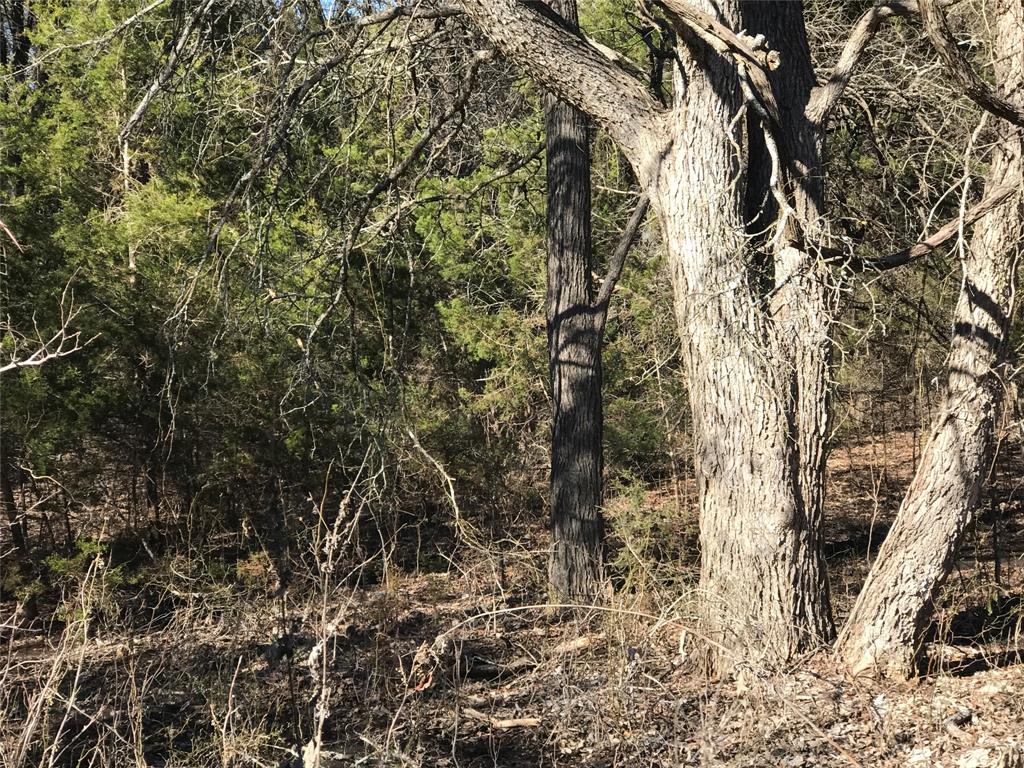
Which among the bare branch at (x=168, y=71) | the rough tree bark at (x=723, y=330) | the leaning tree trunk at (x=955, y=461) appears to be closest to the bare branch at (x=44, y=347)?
the bare branch at (x=168, y=71)

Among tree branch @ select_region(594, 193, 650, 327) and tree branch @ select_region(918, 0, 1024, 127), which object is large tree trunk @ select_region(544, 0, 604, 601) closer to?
tree branch @ select_region(594, 193, 650, 327)

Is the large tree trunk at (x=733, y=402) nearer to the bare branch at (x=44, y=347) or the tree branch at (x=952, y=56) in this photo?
the tree branch at (x=952, y=56)

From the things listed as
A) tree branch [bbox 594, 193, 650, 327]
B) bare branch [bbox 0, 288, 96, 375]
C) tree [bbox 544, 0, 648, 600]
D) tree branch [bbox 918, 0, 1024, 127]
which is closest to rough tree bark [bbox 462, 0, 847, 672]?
tree branch [bbox 918, 0, 1024, 127]

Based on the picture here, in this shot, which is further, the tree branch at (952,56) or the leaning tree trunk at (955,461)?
the leaning tree trunk at (955,461)

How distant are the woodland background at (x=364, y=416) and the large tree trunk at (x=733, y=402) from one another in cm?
38

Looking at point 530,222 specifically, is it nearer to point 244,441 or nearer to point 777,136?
point 244,441

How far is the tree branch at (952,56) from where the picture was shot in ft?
13.9

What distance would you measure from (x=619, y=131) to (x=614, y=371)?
525 cm

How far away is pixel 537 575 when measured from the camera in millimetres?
8367

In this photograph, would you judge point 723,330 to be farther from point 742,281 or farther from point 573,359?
point 573,359

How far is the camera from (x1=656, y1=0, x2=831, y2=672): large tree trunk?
16.6 ft

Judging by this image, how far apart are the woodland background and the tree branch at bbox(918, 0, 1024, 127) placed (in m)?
0.35

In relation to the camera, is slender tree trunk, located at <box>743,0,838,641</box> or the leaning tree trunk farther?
the leaning tree trunk

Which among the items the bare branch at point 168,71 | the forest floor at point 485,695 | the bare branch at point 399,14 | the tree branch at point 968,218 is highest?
the bare branch at point 399,14
